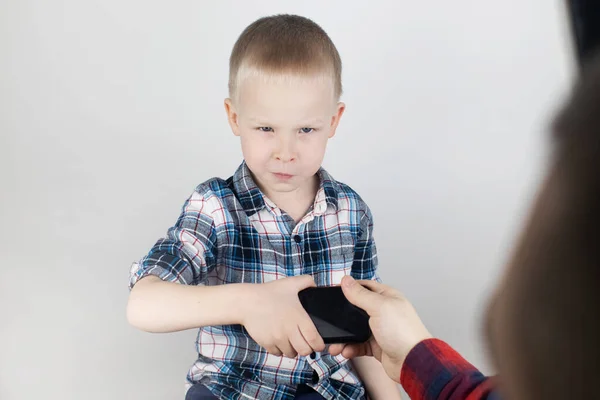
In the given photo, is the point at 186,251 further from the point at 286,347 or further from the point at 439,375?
the point at 439,375

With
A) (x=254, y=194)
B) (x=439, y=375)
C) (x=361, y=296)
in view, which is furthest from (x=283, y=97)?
(x=439, y=375)

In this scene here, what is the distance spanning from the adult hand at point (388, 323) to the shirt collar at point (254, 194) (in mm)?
182

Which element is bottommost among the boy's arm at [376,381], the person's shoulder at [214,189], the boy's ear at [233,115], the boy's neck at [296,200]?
the boy's arm at [376,381]

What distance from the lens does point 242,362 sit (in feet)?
3.22

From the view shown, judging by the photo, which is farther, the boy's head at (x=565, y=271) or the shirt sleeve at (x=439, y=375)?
the shirt sleeve at (x=439, y=375)

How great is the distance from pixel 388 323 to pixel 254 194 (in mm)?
284

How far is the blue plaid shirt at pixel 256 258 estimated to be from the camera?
3.15 ft

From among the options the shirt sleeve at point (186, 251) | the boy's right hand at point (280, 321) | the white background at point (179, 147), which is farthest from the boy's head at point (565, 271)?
the white background at point (179, 147)

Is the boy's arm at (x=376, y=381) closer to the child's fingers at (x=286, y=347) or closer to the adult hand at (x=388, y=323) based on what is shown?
the adult hand at (x=388, y=323)

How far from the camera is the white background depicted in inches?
52.6

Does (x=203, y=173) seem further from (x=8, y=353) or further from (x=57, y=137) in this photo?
(x=8, y=353)

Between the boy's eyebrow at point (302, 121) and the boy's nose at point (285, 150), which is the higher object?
the boy's eyebrow at point (302, 121)

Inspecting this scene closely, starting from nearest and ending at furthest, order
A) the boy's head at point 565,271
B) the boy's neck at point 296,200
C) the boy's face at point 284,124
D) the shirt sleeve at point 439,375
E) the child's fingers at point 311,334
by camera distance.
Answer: the boy's head at point 565,271, the shirt sleeve at point 439,375, the child's fingers at point 311,334, the boy's face at point 284,124, the boy's neck at point 296,200

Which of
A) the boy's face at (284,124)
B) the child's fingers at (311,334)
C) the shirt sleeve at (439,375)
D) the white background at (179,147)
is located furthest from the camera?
the white background at (179,147)
